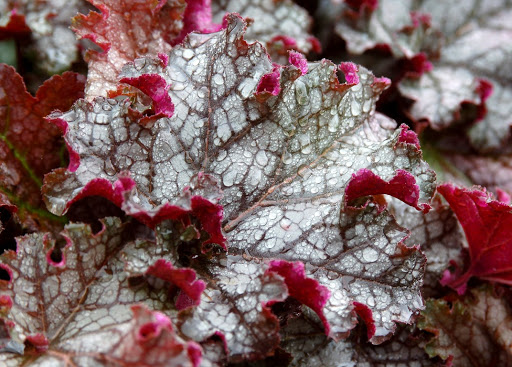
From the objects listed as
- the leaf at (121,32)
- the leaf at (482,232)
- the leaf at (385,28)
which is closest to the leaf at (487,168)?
the leaf at (385,28)

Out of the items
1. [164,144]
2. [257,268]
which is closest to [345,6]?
[164,144]

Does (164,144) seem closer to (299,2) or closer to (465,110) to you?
(299,2)

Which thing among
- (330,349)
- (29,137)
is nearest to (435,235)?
(330,349)

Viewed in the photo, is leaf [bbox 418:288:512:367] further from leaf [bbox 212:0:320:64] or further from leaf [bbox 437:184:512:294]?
leaf [bbox 212:0:320:64]

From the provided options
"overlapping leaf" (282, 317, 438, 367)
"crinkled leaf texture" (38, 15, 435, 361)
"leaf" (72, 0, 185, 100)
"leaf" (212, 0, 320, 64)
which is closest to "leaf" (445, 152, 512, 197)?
"leaf" (212, 0, 320, 64)

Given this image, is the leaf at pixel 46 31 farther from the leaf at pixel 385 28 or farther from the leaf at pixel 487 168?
the leaf at pixel 487 168

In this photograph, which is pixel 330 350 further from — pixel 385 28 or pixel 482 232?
pixel 385 28
